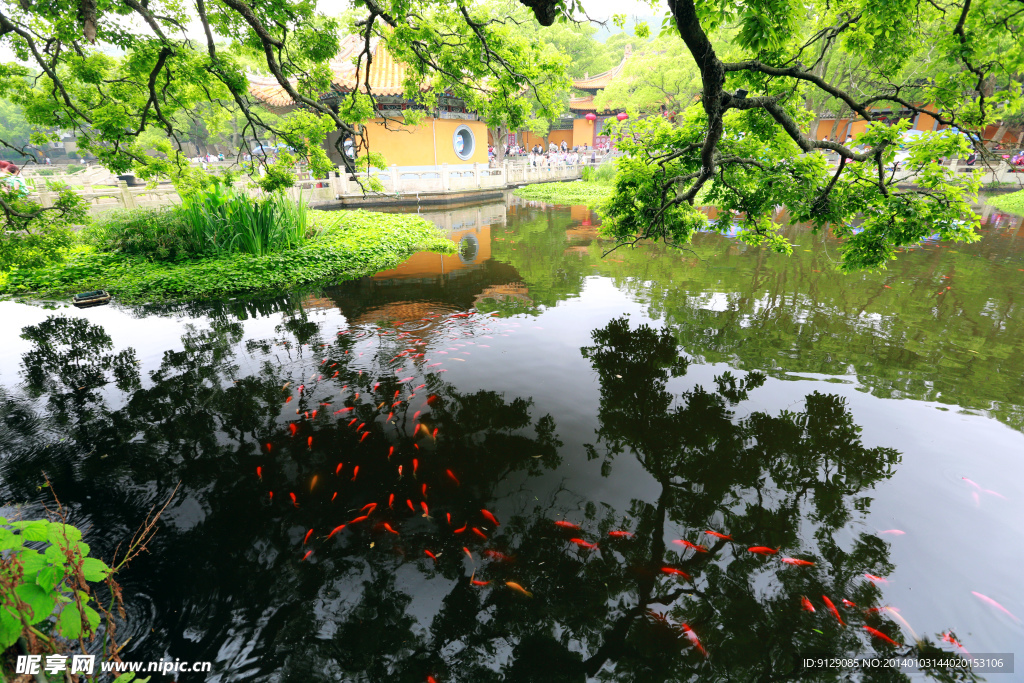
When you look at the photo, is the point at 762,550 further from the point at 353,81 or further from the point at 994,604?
the point at 353,81

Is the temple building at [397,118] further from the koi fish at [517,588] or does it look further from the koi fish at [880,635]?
the koi fish at [880,635]

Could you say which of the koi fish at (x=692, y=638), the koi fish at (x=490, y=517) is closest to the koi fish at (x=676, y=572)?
the koi fish at (x=692, y=638)

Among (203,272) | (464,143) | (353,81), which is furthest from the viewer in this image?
(464,143)

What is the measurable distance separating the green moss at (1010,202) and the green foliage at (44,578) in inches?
991

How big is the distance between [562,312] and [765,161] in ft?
11.8

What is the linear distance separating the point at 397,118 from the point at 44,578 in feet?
63.7

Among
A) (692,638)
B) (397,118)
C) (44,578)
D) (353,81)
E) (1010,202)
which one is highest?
(353,81)

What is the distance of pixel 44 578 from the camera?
155 centimetres

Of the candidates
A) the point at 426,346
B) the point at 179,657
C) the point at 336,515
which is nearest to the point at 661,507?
the point at 336,515

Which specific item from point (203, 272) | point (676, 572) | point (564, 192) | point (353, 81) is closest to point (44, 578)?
point (676, 572)

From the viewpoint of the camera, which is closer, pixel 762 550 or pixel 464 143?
pixel 762 550

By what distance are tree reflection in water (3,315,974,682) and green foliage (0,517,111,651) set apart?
4.06 ft

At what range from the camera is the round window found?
20.9 meters

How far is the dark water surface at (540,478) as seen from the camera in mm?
2645
